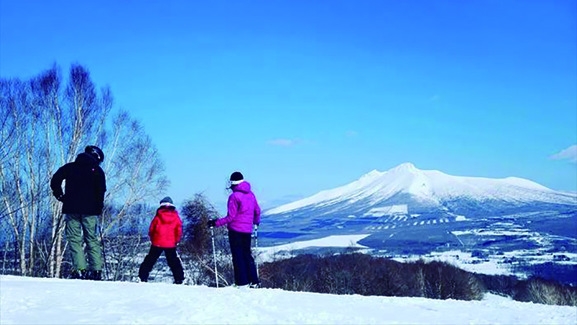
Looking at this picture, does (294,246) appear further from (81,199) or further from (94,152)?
(81,199)

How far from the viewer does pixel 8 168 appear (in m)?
24.2

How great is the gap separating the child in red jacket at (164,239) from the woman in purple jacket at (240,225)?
1.33 meters

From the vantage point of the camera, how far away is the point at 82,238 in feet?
30.9

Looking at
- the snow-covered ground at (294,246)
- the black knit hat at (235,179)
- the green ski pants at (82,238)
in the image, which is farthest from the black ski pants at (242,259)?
the snow-covered ground at (294,246)

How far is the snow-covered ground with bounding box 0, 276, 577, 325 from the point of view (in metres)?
5.84

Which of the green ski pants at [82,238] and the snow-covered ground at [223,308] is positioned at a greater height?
the green ski pants at [82,238]

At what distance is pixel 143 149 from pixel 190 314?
24.2 metres

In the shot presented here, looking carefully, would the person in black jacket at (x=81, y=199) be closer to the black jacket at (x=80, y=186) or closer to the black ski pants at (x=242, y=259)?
the black jacket at (x=80, y=186)

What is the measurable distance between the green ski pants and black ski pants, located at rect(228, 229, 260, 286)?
2207 mm

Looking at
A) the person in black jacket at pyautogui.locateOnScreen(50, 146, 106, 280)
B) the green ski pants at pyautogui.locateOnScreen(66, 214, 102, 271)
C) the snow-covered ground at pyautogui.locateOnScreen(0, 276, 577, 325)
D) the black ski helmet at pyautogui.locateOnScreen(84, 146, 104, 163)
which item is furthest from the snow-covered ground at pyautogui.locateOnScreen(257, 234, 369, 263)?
the snow-covered ground at pyautogui.locateOnScreen(0, 276, 577, 325)

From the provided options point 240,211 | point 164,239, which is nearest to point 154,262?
point 164,239

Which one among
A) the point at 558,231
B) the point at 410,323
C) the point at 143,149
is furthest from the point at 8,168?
the point at 558,231

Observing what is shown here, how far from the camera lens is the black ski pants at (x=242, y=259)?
9055mm

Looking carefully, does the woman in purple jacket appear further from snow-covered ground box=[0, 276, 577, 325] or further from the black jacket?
the black jacket
